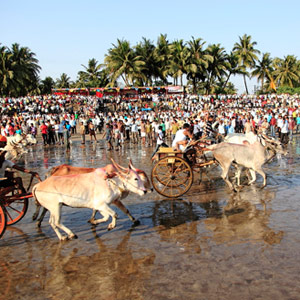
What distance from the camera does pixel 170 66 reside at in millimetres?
57312

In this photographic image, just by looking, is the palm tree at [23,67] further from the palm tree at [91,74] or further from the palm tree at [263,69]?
the palm tree at [263,69]

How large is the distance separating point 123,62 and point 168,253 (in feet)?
175

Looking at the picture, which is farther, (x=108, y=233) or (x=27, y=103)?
(x=27, y=103)

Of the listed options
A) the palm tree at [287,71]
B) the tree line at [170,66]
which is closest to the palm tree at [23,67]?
the tree line at [170,66]

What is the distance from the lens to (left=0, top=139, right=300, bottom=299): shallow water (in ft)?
14.9

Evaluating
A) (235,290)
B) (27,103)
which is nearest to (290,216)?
(235,290)

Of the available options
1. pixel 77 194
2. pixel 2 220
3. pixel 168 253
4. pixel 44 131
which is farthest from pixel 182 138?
pixel 44 131

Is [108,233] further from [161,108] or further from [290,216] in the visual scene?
[161,108]

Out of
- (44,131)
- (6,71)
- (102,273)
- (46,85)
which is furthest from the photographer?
(46,85)

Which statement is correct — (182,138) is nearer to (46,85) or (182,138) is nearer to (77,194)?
(77,194)

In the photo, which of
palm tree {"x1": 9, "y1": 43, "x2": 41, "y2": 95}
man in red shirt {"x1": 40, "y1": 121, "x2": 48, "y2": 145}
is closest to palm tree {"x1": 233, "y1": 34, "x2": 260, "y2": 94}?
palm tree {"x1": 9, "y1": 43, "x2": 41, "y2": 95}

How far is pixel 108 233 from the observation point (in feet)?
21.8

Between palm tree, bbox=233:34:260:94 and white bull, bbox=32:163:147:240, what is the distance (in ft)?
197

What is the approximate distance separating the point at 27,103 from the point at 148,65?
27.4 metres
